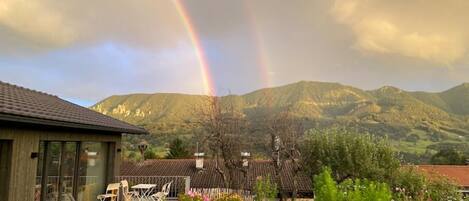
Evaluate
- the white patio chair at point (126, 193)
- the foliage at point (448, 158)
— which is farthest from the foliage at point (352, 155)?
the foliage at point (448, 158)

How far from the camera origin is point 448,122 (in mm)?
71188

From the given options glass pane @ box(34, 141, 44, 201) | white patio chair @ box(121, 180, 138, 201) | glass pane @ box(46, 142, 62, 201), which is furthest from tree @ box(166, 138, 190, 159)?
glass pane @ box(34, 141, 44, 201)

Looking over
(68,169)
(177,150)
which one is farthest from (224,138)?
(177,150)

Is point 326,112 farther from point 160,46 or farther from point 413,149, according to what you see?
point 160,46

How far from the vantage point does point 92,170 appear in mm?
11531

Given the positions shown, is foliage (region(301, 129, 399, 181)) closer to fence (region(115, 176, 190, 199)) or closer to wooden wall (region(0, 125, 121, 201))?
fence (region(115, 176, 190, 199))

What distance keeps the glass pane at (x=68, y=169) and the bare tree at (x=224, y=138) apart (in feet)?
38.7

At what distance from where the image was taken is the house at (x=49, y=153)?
279 inches

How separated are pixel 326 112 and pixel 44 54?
45358mm

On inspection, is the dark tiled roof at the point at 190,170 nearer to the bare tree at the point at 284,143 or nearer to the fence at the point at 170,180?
the bare tree at the point at 284,143

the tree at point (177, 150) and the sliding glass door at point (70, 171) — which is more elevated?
the tree at point (177, 150)

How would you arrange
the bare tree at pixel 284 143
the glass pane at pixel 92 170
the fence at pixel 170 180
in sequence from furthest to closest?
the bare tree at pixel 284 143 < the fence at pixel 170 180 < the glass pane at pixel 92 170

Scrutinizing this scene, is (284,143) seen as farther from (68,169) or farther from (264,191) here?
(68,169)

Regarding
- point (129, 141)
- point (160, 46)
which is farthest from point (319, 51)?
point (129, 141)
